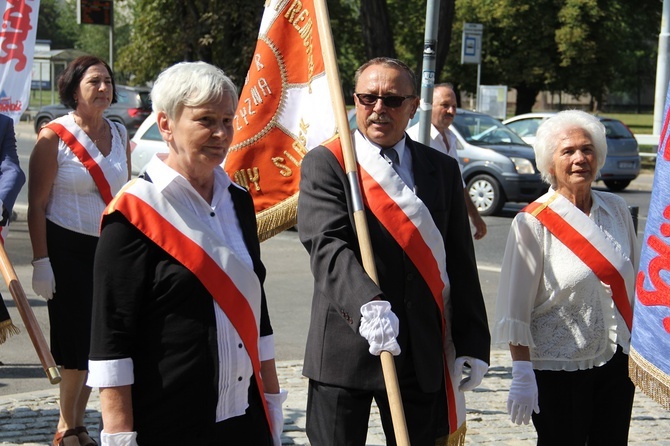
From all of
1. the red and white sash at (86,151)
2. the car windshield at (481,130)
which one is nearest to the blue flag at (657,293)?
the red and white sash at (86,151)

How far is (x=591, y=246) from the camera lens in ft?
13.7

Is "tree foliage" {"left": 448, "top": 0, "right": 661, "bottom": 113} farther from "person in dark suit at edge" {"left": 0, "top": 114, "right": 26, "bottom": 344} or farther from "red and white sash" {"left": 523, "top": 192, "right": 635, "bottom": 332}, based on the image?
"red and white sash" {"left": 523, "top": 192, "right": 635, "bottom": 332}

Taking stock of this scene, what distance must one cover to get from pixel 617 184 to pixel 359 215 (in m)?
18.4

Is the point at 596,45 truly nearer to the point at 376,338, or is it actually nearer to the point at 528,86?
the point at 528,86

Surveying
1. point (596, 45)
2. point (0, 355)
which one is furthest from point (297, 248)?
point (596, 45)

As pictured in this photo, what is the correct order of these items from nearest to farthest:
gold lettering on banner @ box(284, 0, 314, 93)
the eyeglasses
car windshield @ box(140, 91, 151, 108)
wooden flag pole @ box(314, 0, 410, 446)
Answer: wooden flag pole @ box(314, 0, 410, 446) → the eyeglasses → gold lettering on banner @ box(284, 0, 314, 93) → car windshield @ box(140, 91, 151, 108)

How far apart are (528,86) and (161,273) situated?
47450 millimetres

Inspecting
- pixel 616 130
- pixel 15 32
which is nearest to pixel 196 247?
pixel 15 32

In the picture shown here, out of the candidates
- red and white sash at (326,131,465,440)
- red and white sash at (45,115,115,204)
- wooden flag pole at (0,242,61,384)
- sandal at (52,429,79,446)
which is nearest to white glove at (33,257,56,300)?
wooden flag pole at (0,242,61,384)

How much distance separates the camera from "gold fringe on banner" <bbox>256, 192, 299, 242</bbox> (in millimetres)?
5020

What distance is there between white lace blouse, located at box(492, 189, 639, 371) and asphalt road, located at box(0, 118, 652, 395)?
3719 mm

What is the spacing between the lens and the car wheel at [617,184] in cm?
2100

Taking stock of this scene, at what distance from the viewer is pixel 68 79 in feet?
18.0


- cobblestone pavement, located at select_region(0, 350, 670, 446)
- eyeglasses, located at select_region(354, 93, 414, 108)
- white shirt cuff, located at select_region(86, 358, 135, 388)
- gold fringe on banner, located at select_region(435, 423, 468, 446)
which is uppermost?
eyeglasses, located at select_region(354, 93, 414, 108)
